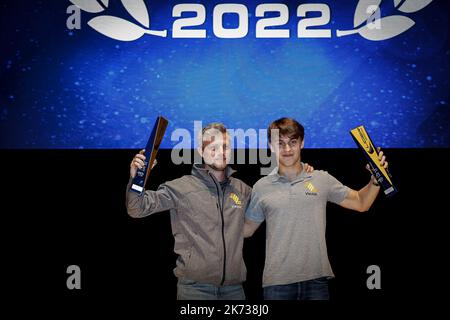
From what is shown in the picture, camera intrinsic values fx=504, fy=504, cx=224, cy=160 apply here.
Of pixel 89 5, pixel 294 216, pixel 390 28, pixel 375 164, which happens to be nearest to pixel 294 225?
pixel 294 216

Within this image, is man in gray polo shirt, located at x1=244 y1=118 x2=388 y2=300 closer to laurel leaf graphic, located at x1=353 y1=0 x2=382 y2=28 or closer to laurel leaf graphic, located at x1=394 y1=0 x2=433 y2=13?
laurel leaf graphic, located at x1=353 y1=0 x2=382 y2=28

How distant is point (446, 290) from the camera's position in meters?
3.24

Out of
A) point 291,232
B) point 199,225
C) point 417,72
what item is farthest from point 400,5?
point 199,225

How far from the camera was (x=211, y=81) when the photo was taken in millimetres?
3256

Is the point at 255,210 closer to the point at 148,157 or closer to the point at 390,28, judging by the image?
the point at 148,157

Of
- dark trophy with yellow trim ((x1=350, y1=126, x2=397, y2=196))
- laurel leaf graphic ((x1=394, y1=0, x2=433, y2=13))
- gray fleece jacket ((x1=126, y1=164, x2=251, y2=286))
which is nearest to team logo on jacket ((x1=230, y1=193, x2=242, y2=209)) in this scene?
gray fleece jacket ((x1=126, y1=164, x2=251, y2=286))

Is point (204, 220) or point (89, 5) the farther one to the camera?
point (89, 5)

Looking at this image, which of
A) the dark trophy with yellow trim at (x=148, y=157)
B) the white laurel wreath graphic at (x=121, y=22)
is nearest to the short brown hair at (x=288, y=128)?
the dark trophy with yellow trim at (x=148, y=157)

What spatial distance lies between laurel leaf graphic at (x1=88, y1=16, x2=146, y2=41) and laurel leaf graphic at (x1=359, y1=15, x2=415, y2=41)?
1.49m

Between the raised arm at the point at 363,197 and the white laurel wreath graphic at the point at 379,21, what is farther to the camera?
the white laurel wreath graphic at the point at 379,21

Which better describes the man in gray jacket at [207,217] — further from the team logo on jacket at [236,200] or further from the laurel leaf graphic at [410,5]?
the laurel leaf graphic at [410,5]

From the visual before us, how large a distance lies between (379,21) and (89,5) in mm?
1901

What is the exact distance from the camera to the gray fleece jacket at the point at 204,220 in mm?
2561

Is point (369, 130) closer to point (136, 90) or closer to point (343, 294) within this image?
point (343, 294)
